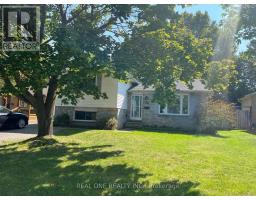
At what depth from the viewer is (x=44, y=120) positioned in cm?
1523

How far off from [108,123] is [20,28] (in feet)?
40.1

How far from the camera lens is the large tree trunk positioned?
15078 mm

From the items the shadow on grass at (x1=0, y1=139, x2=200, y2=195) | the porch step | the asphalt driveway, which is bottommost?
the shadow on grass at (x1=0, y1=139, x2=200, y2=195)

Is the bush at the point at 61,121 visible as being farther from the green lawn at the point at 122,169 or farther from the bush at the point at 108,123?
the green lawn at the point at 122,169

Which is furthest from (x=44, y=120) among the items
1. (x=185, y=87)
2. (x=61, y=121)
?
(x=185, y=87)

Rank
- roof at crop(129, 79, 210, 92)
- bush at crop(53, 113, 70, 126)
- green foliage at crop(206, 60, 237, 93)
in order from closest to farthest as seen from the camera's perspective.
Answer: green foliage at crop(206, 60, 237, 93) → bush at crop(53, 113, 70, 126) → roof at crop(129, 79, 210, 92)

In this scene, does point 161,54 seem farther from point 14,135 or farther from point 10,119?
point 10,119

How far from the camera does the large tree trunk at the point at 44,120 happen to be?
1508 centimetres

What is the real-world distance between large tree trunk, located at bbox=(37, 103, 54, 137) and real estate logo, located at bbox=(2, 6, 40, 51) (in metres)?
3.77

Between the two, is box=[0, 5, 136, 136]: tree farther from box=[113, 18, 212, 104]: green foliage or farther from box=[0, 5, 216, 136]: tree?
box=[113, 18, 212, 104]: green foliage

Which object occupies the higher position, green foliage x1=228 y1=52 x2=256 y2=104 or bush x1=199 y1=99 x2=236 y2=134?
green foliage x1=228 y1=52 x2=256 y2=104

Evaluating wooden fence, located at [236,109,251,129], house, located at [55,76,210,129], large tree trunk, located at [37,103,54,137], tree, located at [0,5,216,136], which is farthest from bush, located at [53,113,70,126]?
wooden fence, located at [236,109,251,129]

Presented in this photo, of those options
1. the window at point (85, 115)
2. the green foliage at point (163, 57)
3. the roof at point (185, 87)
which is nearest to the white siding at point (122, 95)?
the roof at point (185, 87)
